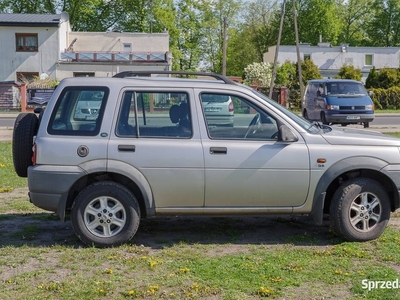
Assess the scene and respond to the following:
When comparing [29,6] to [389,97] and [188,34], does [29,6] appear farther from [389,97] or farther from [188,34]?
[389,97]

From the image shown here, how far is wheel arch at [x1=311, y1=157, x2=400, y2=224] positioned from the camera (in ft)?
19.6

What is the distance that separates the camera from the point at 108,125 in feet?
19.4

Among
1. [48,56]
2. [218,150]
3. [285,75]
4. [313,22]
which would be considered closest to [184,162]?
[218,150]

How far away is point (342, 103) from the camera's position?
2139 cm

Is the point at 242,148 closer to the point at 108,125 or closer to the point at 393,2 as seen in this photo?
the point at 108,125

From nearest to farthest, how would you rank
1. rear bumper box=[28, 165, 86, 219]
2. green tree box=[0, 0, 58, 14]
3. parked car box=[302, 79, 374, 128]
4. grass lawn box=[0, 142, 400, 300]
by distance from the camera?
grass lawn box=[0, 142, 400, 300] < rear bumper box=[28, 165, 86, 219] < parked car box=[302, 79, 374, 128] < green tree box=[0, 0, 58, 14]

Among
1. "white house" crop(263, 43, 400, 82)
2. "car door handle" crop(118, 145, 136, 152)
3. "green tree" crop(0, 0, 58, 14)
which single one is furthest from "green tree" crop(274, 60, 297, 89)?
"car door handle" crop(118, 145, 136, 152)

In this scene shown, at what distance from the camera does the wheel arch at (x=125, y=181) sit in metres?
5.87

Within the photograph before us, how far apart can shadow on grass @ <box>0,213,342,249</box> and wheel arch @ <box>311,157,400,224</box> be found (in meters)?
0.47

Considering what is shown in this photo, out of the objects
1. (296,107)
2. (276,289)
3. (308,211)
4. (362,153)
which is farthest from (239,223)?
(296,107)

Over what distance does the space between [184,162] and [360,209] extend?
198cm

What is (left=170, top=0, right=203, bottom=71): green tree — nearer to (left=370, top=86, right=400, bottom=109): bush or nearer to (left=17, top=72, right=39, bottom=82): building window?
(left=17, top=72, right=39, bottom=82): building window

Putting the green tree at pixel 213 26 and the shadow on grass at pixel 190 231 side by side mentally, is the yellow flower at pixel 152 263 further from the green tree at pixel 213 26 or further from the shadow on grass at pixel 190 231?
the green tree at pixel 213 26

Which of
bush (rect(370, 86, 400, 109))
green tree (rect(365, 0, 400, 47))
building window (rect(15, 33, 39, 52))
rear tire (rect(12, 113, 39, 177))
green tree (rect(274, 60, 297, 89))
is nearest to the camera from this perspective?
rear tire (rect(12, 113, 39, 177))
